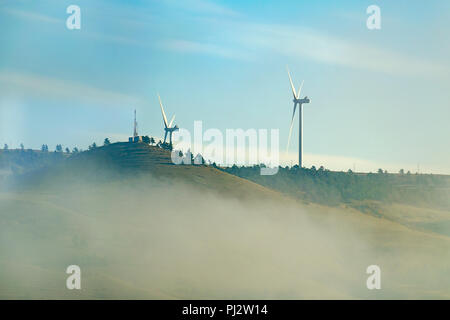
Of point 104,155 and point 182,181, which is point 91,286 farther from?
point 104,155

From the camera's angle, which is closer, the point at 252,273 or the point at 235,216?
the point at 252,273

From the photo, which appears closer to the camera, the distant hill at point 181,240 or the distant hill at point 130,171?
the distant hill at point 181,240

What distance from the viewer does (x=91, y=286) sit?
99.5 m

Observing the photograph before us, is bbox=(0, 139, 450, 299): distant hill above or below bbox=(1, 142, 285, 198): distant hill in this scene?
below

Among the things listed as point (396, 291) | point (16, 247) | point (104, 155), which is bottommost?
point (396, 291)

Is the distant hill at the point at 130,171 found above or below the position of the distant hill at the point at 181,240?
above

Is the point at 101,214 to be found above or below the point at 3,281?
above

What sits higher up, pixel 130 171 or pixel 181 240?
pixel 130 171

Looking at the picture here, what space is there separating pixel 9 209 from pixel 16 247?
22.0 meters

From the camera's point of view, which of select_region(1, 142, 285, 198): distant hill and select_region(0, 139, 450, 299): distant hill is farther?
select_region(1, 142, 285, 198): distant hill

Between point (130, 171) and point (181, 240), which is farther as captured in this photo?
point (130, 171)
